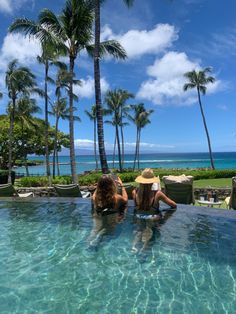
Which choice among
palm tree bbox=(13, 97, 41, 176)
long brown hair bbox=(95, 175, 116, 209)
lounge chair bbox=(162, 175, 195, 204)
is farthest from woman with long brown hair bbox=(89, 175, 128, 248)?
palm tree bbox=(13, 97, 41, 176)

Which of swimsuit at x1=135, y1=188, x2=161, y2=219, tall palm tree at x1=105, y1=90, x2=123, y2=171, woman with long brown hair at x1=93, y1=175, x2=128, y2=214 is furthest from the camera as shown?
tall palm tree at x1=105, y1=90, x2=123, y2=171

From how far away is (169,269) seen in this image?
15.9 ft

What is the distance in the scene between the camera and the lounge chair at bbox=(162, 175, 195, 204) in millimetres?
10407

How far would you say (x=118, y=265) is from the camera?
16.5 ft

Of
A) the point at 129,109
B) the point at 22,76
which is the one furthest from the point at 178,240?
the point at 129,109

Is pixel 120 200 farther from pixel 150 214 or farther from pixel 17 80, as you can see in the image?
pixel 17 80

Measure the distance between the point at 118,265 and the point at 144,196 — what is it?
207cm

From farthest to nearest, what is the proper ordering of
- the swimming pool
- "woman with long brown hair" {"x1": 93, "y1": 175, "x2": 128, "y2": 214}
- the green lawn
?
1. the green lawn
2. "woman with long brown hair" {"x1": 93, "y1": 175, "x2": 128, "y2": 214}
3. the swimming pool

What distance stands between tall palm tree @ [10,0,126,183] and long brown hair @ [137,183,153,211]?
10.6 metres

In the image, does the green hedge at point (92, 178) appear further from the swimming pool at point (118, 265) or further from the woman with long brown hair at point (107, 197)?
the woman with long brown hair at point (107, 197)

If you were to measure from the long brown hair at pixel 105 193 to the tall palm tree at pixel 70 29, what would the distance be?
10.4 metres

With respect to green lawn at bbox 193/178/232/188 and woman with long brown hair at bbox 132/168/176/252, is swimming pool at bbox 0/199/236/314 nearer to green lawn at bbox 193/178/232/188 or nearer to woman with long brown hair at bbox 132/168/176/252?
woman with long brown hair at bbox 132/168/176/252

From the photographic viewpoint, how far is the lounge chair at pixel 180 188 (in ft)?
34.1

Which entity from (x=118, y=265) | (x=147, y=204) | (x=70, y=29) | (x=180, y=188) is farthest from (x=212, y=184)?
(x=118, y=265)
